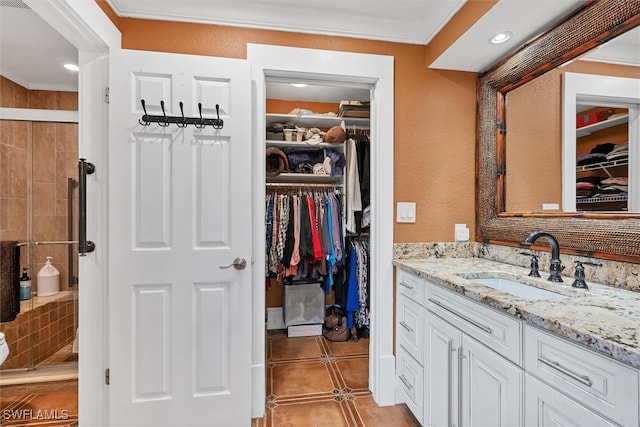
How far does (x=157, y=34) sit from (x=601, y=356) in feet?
7.70

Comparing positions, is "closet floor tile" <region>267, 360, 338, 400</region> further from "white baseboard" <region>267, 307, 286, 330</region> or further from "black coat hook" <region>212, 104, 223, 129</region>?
"black coat hook" <region>212, 104, 223, 129</region>

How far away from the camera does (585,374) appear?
78 cm

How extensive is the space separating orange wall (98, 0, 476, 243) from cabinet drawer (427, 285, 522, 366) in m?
0.59

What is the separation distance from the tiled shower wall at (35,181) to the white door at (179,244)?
1309 mm

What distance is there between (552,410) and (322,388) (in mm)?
1478

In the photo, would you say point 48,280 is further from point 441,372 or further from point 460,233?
point 460,233

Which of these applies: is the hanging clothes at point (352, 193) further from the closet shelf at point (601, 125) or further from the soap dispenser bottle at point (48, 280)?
the soap dispenser bottle at point (48, 280)

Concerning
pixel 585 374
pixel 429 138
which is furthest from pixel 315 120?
pixel 585 374

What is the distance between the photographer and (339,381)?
212cm

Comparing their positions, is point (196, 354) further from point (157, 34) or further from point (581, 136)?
point (581, 136)

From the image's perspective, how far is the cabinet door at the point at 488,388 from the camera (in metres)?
1.00

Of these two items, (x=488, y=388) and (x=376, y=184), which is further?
(x=376, y=184)

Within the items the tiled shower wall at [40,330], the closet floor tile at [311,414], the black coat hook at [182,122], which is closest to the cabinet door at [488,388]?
the closet floor tile at [311,414]

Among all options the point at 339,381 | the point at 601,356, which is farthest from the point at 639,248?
the point at 339,381
